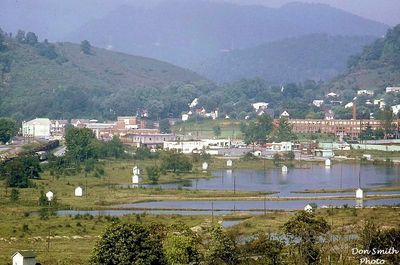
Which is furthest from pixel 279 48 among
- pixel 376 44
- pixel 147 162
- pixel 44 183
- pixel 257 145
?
pixel 44 183

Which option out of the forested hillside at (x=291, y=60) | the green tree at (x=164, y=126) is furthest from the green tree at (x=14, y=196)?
the forested hillside at (x=291, y=60)

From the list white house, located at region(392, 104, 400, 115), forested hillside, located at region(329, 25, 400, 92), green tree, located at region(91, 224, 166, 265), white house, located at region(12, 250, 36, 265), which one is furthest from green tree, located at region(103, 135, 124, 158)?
forested hillside, located at region(329, 25, 400, 92)

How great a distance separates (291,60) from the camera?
181500 millimetres

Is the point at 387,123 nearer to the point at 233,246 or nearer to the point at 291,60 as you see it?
the point at 233,246

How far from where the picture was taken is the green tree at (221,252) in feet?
70.5

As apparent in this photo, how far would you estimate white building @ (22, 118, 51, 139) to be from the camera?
245 feet

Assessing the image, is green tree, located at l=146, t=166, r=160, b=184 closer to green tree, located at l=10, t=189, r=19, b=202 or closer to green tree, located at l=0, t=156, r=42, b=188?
green tree, located at l=0, t=156, r=42, b=188

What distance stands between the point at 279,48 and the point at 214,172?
14136cm

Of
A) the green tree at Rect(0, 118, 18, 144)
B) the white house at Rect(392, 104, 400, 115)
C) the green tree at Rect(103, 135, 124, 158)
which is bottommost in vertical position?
the green tree at Rect(103, 135, 124, 158)

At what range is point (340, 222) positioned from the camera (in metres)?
28.0

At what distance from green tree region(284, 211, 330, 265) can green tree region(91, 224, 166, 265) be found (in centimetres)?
258

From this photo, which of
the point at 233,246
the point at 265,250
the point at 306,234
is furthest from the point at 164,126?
the point at 265,250

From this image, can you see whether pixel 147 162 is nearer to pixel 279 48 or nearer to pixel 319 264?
pixel 319 264

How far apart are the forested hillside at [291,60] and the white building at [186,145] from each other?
325ft
